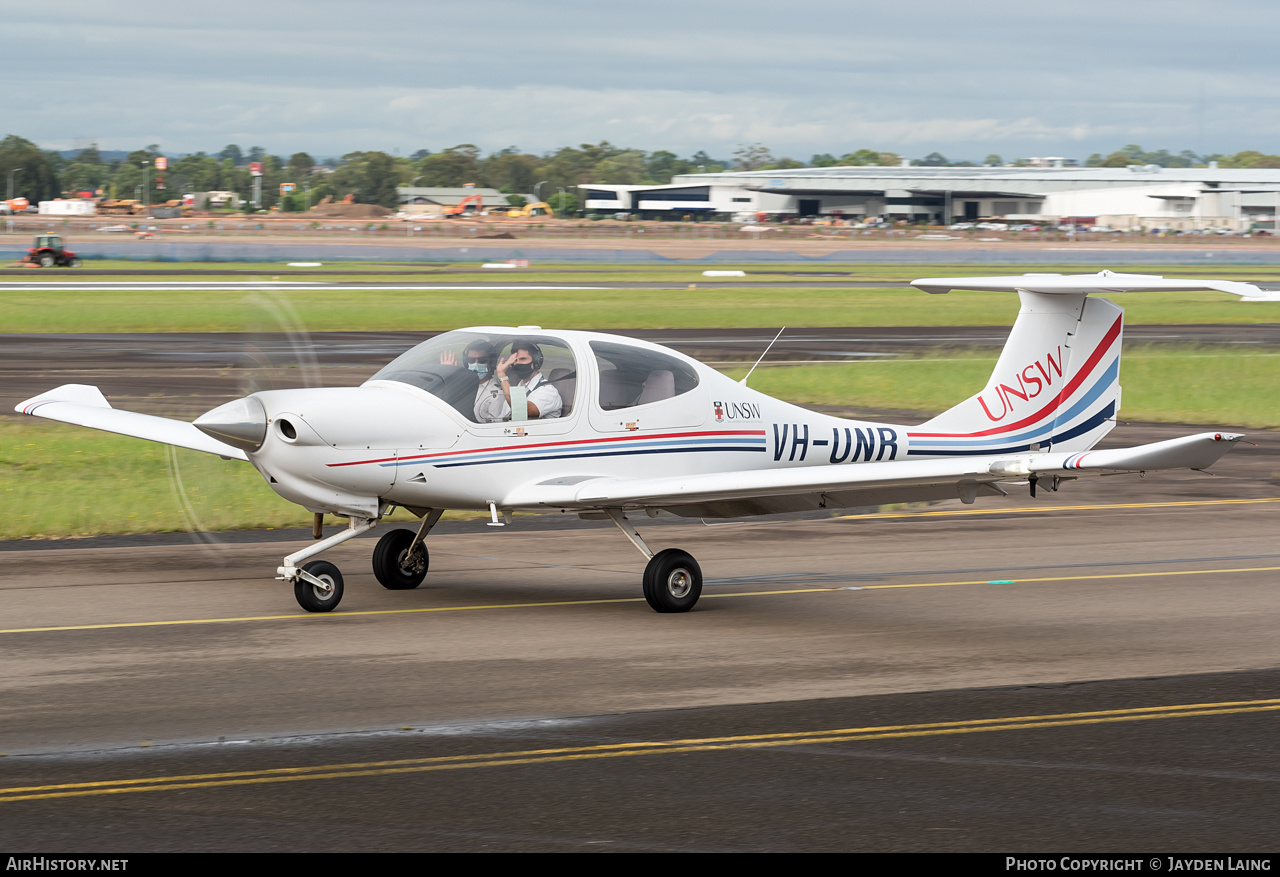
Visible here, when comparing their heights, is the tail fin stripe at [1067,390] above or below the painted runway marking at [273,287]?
above

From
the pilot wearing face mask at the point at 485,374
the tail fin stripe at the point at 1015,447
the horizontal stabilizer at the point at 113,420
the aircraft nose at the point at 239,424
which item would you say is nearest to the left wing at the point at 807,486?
the pilot wearing face mask at the point at 485,374

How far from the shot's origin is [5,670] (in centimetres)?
1006

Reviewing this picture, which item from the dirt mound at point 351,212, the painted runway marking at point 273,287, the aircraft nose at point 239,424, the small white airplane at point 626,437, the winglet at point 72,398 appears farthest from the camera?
the dirt mound at point 351,212

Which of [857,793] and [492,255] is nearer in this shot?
[857,793]

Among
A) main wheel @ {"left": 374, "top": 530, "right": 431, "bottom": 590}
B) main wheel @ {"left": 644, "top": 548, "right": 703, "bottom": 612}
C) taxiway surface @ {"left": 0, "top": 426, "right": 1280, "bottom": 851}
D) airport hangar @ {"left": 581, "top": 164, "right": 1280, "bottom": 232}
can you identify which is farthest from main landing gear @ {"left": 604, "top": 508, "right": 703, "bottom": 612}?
airport hangar @ {"left": 581, "top": 164, "right": 1280, "bottom": 232}

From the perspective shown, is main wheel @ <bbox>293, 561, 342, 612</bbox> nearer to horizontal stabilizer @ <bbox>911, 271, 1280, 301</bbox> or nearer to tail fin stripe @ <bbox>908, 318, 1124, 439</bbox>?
horizontal stabilizer @ <bbox>911, 271, 1280, 301</bbox>

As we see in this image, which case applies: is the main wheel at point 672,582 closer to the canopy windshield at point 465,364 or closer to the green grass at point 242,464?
the canopy windshield at point 465,364

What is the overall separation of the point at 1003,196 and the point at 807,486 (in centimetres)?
17779

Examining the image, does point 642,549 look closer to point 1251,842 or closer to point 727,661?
point 727,661

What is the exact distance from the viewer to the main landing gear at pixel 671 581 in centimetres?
1227

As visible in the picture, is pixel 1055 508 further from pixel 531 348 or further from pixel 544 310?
pixel 544 310

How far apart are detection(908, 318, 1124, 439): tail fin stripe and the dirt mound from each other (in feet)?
512

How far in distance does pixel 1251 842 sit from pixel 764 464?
6.92m

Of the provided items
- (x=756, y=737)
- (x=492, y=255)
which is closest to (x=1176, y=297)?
(x=492, y=255)
